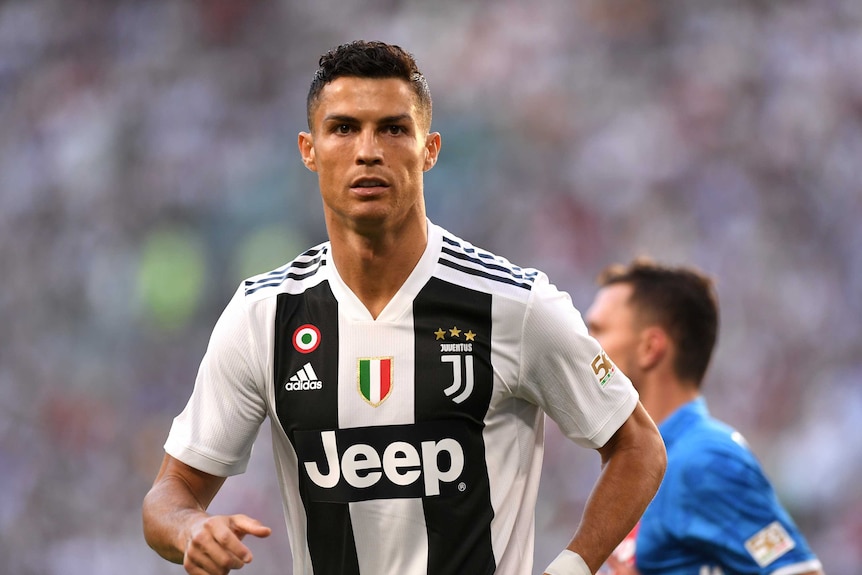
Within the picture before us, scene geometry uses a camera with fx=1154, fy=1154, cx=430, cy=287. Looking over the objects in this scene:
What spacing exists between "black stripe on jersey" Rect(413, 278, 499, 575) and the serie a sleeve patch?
1.64m

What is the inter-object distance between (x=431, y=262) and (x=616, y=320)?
7.15 feet

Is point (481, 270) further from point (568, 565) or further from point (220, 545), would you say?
point (220, 545)

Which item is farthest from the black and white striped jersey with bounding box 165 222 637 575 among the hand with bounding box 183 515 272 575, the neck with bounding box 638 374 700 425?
the neck with bounding box 638 374 700 425

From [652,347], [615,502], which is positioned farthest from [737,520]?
[615,502]

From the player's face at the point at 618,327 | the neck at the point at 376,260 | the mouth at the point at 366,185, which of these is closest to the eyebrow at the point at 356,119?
the mouth at the point at 366,185

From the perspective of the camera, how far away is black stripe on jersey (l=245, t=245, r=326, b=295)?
9.96 ft

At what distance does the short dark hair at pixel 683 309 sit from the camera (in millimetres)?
4922

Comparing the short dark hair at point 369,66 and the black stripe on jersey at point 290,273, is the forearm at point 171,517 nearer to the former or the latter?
the black stripe on jersey at point 290,273

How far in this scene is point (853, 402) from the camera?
8.41 m

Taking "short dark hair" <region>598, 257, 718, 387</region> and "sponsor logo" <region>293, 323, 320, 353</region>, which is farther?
"short dark hair" <region>598, 257, 718, 387</region>

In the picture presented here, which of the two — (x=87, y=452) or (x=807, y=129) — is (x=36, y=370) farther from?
(x=807, y=129)

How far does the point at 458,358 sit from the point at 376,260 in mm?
338

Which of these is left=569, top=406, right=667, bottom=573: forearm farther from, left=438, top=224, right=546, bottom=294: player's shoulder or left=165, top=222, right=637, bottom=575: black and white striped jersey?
left=438, top=224, right=546, bottom=294: player's shoulder

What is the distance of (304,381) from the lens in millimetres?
2885
